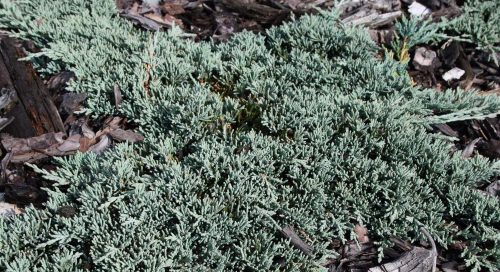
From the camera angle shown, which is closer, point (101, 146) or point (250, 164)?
point (250, 164)

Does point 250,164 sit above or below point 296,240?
above

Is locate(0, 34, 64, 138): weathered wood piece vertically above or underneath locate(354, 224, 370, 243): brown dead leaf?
above

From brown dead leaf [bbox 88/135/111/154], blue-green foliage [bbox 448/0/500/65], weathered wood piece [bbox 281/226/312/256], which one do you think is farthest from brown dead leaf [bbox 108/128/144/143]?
blue-green foliage [bbox 448/0/500/65]

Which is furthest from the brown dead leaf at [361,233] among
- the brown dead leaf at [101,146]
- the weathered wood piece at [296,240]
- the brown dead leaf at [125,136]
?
the brown dead leaf at [101,146]

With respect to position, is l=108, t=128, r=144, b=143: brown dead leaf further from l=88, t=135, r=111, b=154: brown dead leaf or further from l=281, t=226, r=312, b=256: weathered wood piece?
l=281, t=226, r=312, b=256: weathered wood piece

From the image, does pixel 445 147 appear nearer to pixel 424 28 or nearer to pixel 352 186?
pixel 352 186

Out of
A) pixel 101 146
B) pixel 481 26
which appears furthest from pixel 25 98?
A: pixel 481 26

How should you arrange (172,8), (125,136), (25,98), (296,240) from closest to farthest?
(296,240)
(125,136)
(25,98)
(172,8)

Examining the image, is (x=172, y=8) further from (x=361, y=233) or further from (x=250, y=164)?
(x=361, y=233)
